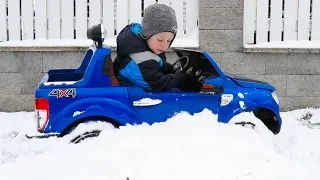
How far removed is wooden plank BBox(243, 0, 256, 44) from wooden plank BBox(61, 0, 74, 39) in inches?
98.6

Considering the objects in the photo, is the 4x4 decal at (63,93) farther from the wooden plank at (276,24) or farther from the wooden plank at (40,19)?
the wooden plank at (276,24)

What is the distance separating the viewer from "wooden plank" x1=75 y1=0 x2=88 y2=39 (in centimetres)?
661

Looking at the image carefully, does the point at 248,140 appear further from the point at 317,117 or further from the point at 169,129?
the point at 317,117

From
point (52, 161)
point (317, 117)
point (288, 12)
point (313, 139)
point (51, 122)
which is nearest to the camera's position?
point (52, 161)

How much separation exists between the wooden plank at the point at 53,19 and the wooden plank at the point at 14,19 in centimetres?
45

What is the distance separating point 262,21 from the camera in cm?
664

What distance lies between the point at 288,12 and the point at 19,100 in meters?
4.09

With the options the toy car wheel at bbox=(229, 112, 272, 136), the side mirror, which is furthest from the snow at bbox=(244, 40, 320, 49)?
the side mirror

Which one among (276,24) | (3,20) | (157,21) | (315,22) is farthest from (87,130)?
(315,22)

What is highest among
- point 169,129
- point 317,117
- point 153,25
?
point 153,25

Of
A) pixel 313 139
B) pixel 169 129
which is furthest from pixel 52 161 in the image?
pixel 313 139

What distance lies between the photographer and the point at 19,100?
21.4ft

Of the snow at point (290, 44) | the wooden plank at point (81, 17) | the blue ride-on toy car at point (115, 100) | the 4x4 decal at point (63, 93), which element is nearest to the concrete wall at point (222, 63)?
the snow at point (290, 44)

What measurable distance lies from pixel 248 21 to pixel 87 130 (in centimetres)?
378
